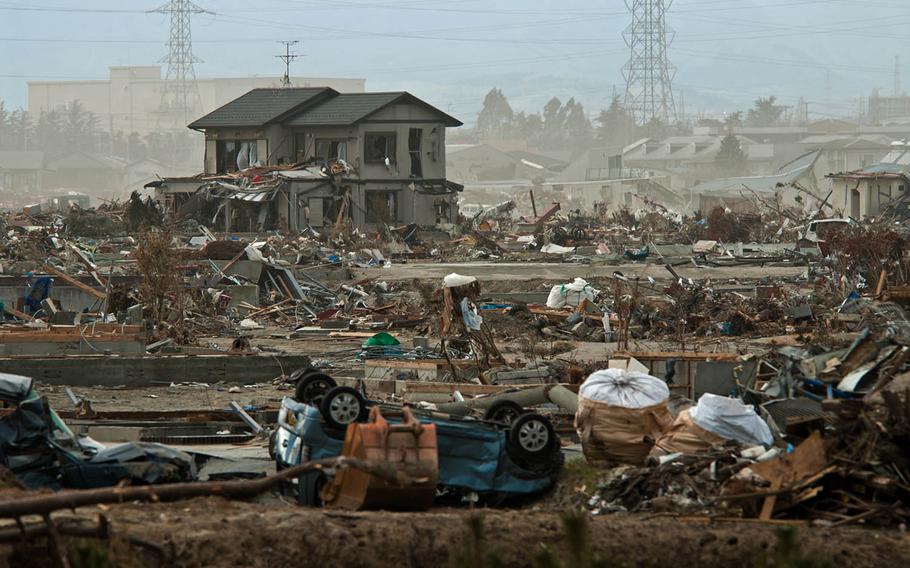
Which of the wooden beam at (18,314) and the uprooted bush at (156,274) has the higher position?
the uprooted bush at (156,274)

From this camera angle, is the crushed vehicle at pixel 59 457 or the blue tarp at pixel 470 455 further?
the blue tarp at pixel 470 455

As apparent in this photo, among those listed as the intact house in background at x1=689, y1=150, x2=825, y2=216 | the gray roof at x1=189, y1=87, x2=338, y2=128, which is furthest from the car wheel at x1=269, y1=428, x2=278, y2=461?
the intact house in background at x1=689, y1=150, x2=825, y2=216

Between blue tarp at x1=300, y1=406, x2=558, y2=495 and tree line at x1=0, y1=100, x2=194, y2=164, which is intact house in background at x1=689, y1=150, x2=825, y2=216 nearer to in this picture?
blue tarp at x1=300, y1=406, x2=558, y2=495

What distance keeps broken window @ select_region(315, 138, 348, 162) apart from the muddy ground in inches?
1784

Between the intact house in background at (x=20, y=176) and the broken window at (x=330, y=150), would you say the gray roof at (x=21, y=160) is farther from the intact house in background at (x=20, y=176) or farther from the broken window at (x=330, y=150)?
the broken window at (x=330, y=150)

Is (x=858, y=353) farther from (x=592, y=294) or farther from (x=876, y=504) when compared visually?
(x=592, y=294)

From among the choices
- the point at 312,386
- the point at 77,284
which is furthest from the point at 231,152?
the point at 312,386

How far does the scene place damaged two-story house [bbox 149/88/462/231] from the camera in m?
52.4

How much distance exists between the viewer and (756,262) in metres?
40.6

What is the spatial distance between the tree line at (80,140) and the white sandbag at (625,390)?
14837cm

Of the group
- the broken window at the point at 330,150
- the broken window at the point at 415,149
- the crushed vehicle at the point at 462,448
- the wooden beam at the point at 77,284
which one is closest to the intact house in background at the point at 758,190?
the broken window at the point at 415,149

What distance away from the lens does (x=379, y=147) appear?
56250 mm

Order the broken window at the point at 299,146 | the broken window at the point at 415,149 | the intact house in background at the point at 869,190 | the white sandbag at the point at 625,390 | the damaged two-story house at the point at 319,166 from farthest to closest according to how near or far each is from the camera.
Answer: the broken window at the point at 299,146 → the broken window at the point at 415,149 → the intact house in background at the point at 869,190 → the damaged two-story house at the point at 319,166 → the white sandbag at the point at 625,390

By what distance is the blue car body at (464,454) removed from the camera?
12.9m
